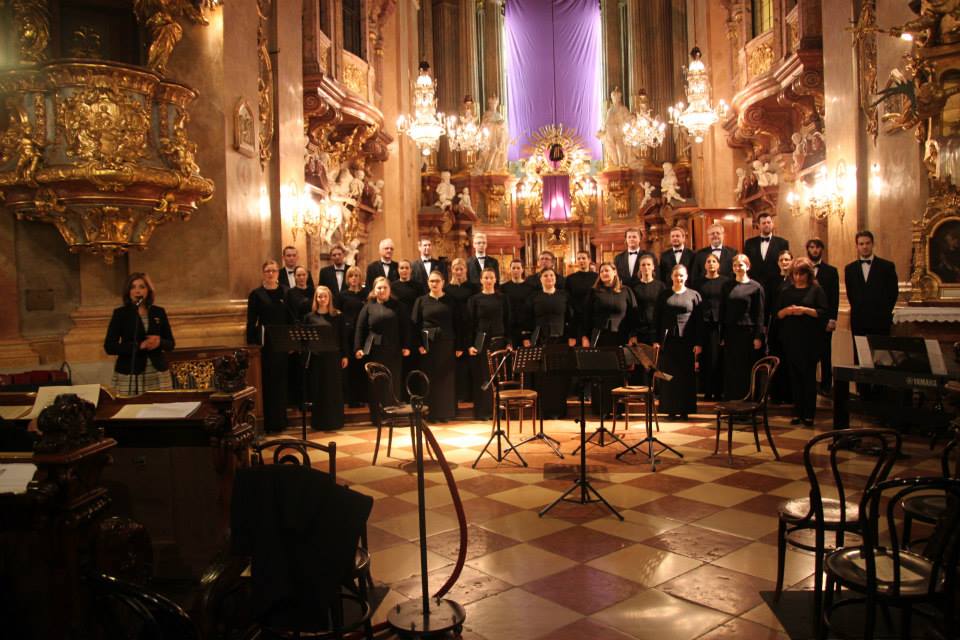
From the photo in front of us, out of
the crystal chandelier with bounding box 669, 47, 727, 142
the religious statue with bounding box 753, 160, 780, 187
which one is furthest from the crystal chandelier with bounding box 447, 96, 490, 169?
the religious statue with bounding box 753, 160, 780, 187

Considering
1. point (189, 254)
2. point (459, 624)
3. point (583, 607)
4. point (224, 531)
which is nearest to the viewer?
point (459, 624)

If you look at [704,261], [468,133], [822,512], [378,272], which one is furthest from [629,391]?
[468,133]

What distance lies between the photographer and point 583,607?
11.3 feet

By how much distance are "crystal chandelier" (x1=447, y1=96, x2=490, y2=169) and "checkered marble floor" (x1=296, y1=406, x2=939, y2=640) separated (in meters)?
11.6

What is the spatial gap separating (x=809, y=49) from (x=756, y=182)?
148 inches

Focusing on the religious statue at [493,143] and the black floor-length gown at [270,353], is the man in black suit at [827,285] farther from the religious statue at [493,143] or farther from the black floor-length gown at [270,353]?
the religious statue at [493,143]

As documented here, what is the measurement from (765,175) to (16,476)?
Answer: 510 inches

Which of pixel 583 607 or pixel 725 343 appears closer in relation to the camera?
pixel 583 607

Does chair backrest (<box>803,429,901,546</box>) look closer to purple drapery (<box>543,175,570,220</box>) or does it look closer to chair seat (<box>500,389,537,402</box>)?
chair seat (<box>500,389,537,402</box>)

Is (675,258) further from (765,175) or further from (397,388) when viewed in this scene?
(765,175)

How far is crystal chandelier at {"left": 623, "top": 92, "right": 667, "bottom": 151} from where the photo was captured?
17438mm

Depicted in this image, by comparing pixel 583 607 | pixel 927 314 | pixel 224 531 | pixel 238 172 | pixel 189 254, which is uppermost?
pixel 238 172

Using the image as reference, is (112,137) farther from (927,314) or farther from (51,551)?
(927,314)

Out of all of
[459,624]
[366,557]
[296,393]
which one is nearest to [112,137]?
[296,393]
